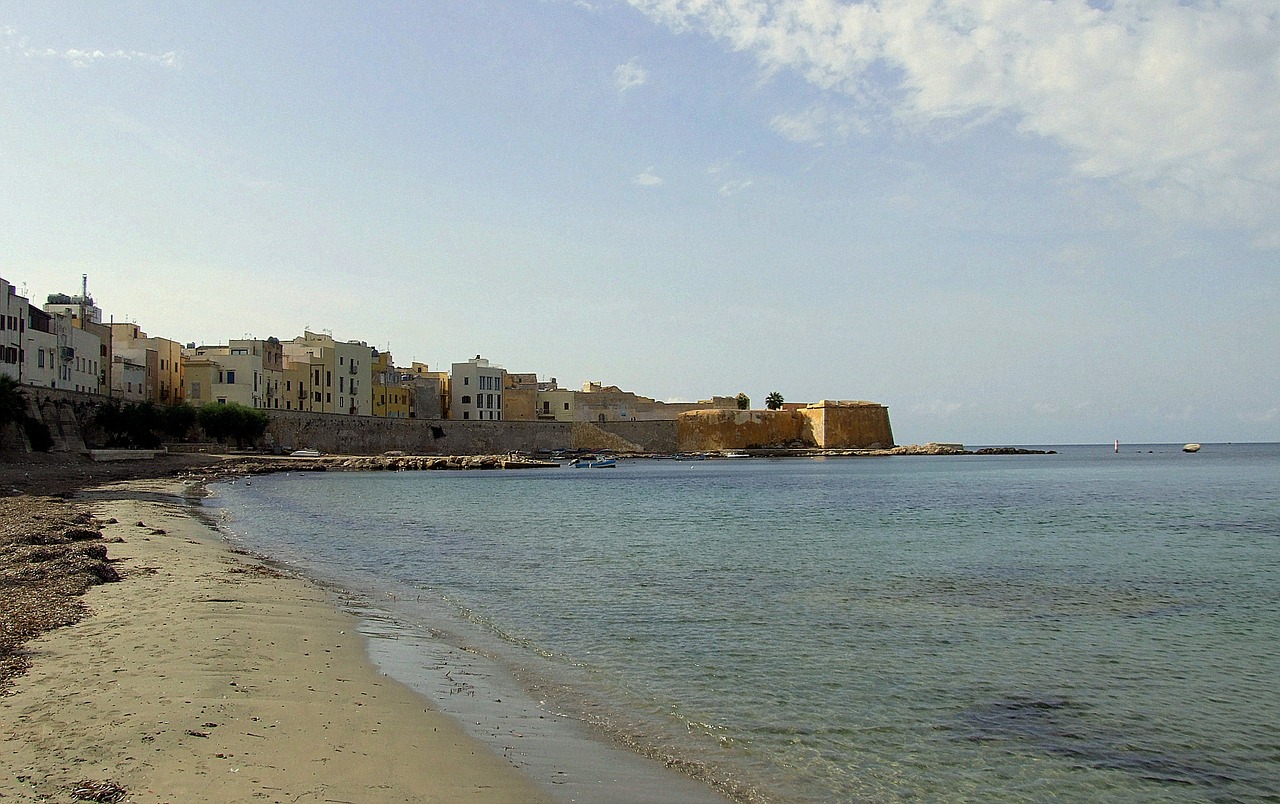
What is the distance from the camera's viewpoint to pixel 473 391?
85812 millimetres

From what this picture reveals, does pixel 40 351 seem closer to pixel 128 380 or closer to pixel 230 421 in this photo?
pixel 128 380

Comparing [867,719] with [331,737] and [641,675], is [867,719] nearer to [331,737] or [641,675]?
[641,675]

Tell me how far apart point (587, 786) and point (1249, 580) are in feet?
45.8

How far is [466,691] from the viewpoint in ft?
24.3

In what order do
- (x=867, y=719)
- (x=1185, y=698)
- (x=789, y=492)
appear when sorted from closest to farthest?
(x=867, y=719), (x=1185, y=698), (x=789, y=492)

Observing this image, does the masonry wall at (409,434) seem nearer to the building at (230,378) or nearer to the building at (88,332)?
the building at (230,378)

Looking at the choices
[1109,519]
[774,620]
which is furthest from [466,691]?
[1109,519]

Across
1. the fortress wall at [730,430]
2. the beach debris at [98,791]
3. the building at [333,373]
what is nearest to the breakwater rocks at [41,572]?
the beach debris at [98,791]

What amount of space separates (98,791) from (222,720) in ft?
4.40

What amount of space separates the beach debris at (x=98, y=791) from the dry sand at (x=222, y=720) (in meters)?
0.02

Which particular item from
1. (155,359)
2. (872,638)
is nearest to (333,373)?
(155,359)

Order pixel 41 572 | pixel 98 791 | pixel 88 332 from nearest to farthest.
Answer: pixel 98 791 → pixel 41 572 → pixel 88 332

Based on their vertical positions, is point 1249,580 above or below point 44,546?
below

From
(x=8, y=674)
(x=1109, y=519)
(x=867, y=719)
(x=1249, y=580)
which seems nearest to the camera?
(x=8, y=674)
